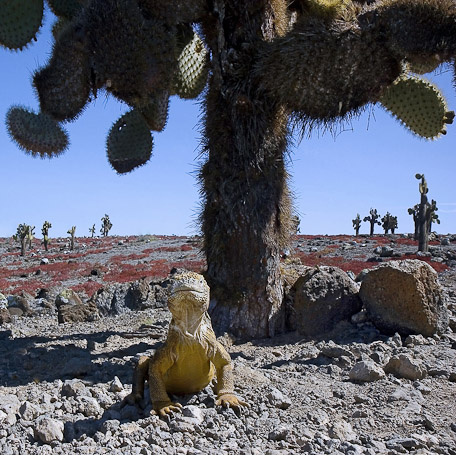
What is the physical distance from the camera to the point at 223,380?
401 cm

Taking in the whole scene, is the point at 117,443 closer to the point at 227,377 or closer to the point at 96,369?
the point at 227,377

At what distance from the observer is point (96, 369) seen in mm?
5480

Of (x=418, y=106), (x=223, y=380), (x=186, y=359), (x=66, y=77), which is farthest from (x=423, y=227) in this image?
(x=186, y=359)

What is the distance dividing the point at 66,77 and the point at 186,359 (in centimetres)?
477

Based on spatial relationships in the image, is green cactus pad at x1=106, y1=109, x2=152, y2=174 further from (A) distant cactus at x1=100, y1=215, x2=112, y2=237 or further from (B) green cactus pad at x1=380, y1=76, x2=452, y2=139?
(A) distant cactus at x1=100, y1=215, x2=112, y2=237

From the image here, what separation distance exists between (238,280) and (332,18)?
3.31 m

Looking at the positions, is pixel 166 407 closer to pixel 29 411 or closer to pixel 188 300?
pixel 188 300

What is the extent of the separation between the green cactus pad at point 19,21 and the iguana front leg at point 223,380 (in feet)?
21.2

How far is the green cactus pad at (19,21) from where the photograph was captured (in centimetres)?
825

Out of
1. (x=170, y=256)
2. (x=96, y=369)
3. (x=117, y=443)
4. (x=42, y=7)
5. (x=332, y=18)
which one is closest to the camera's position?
(x=117, y=443)

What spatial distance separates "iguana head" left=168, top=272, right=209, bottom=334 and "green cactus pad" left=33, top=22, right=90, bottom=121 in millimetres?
4514

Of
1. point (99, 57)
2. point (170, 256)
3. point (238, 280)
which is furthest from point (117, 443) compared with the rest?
point (170, 256)

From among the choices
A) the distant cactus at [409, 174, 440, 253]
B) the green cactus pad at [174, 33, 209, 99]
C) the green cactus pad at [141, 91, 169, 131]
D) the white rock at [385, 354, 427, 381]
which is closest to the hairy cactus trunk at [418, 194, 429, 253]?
the distant cactus at [409, 174, 440, 253]

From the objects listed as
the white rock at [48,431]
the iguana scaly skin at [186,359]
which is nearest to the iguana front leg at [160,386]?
the iguana scaly skin at [186,359]
